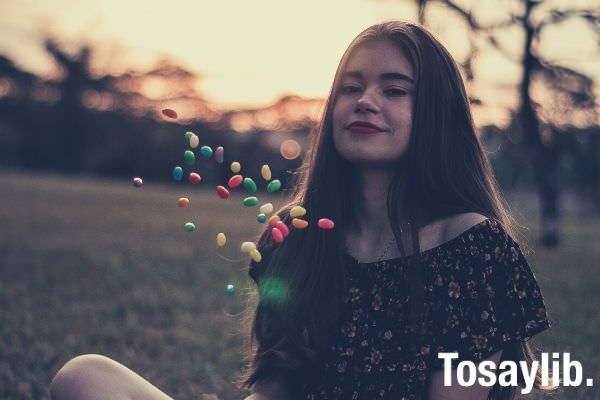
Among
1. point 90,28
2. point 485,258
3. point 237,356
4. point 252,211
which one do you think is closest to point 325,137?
point 485,258

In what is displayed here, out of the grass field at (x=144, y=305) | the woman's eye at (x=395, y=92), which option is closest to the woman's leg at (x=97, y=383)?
the grass field at (x=144, y=305)

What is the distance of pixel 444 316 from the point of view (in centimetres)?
173

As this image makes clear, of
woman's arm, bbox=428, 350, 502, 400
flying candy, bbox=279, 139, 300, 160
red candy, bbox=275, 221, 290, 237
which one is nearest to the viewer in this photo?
woman's arm, bbox=428, 350, 502, 400

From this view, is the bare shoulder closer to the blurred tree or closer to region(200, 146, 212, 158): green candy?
region(200, 146, 212, 158): green candy

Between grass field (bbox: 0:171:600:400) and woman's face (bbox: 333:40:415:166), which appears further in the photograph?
grass field (bbox: 0:171:600:400)

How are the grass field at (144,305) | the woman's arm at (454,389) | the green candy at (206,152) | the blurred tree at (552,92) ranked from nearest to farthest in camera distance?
1. the woman's arm at (454,389)
2. the green candy at (206,152)
3. the grass field at (144,305)
4. the blurred tree at (552,92)

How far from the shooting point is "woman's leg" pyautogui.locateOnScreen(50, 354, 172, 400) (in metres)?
1.86

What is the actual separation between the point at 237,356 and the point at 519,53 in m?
7.45

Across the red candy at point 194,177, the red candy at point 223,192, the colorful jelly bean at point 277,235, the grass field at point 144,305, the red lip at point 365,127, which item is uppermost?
the red lip at point 365,127

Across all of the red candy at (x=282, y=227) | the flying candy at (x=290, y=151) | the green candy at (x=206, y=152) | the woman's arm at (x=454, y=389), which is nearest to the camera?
the woman's arm at (x=454, y=389)

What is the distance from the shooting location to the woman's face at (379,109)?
1.87m

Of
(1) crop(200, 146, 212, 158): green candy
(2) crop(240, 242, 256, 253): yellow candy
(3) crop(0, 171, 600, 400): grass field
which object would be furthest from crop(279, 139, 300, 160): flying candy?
(2) crop(240, 242, 256, 253): yellow candy

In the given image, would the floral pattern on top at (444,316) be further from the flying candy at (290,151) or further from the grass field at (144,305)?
the flying candy at (290,151)

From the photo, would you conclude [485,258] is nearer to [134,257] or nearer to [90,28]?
[134,257]
